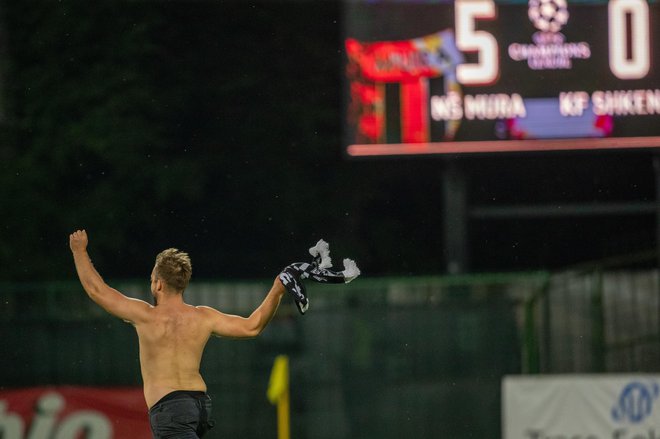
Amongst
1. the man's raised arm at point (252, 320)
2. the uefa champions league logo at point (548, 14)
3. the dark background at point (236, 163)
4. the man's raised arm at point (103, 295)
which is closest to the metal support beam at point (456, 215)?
the uefa champions league logo at point (548, 14)

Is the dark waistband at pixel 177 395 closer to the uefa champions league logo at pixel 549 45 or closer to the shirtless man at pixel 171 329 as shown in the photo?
the shirtless man at pixel 171 329

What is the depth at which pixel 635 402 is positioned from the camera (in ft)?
40.6

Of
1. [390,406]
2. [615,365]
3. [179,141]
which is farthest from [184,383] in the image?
[179,141]

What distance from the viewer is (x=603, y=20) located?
54.0 ft

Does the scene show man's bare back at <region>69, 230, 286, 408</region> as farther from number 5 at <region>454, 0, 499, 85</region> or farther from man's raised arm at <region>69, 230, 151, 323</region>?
number 5 at <region>454, 0, 499, 85</region>

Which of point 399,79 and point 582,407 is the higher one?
point 399,79

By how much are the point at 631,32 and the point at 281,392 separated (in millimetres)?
6183

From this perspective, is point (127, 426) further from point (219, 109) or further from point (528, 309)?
point (219, 109)

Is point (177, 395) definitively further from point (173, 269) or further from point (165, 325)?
point (173, 269)

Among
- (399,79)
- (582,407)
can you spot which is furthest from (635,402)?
(399,79)

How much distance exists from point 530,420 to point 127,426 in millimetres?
3374

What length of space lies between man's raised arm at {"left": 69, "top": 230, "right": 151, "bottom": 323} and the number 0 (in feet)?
32.2

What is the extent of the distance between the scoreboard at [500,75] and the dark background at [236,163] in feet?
19.2

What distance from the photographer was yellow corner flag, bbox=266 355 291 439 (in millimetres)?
12805
